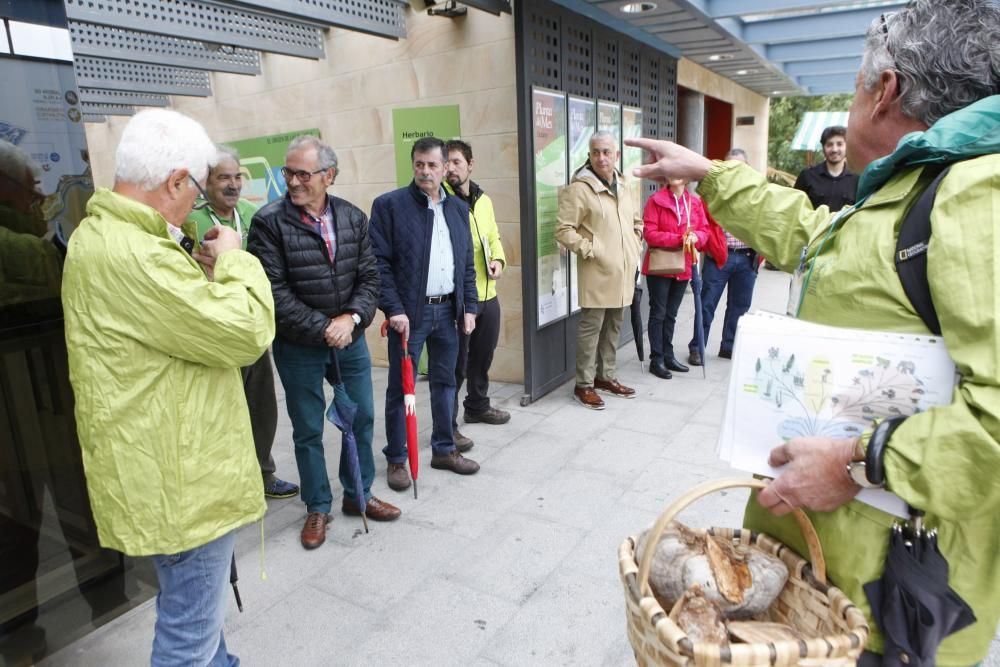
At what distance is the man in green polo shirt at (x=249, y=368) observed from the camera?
327 centimetres

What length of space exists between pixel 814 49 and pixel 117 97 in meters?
7.34

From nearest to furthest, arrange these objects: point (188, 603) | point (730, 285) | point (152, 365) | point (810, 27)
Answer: point (152, 365), point (188, 603), point (730, 285), point (810, 27)

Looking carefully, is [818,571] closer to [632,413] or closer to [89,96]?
[632,413]

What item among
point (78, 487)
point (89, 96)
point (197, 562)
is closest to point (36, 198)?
point (78, 487)

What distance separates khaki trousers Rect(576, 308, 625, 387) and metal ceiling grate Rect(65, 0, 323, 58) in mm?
2842

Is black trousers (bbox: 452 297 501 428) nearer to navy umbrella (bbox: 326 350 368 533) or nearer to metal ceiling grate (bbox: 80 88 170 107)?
navy umbrella (bbox: 326 350 368 533)

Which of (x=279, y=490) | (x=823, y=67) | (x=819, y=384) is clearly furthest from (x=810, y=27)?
(x=819, y=384)

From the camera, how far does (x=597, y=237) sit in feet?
15.3

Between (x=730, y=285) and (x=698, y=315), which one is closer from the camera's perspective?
(x=698, y=315)

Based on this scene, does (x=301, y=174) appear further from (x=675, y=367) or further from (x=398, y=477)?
(x=675, y=367)

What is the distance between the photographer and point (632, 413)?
464 cm

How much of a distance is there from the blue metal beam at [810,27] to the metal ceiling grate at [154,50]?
475cm

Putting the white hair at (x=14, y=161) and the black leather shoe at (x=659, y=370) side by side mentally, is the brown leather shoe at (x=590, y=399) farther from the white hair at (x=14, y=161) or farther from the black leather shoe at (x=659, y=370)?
the white hair at (x=14, y=161)

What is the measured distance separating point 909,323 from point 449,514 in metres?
2.53
